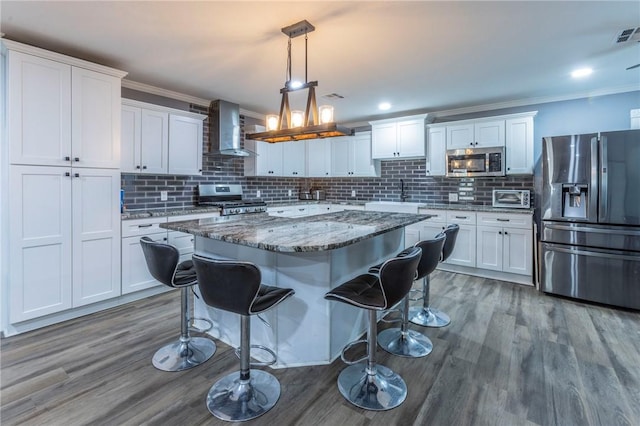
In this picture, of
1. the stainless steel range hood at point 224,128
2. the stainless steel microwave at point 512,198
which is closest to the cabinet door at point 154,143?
the stainless steel range hood at point 224,128

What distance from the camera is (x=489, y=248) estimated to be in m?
4.29

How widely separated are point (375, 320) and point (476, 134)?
373 cm

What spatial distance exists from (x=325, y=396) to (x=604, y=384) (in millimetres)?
1842

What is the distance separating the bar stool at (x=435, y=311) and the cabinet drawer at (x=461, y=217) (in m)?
1.65

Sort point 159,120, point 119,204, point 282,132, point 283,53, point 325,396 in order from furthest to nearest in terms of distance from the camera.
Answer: point 159,120 → point 119,204 → point 283,53 → point 282,132 → point 325,396

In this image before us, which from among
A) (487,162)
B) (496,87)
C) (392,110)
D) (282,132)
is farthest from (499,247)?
(282,132)

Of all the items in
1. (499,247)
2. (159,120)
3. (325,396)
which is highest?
(159,120)

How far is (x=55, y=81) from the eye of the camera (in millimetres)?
2791

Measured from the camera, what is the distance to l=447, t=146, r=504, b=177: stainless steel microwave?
4.38 metres

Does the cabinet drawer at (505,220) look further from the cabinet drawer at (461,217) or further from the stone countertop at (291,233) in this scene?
the stone countertop at (291,233)

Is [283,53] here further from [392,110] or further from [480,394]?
[480,394]

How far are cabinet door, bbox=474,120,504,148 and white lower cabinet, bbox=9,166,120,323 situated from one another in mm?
4662

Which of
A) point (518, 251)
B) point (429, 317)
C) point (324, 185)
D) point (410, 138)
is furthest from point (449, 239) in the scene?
point (324, 185)

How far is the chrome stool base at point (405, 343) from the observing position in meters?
2.44
